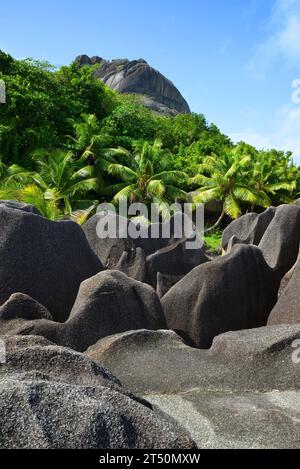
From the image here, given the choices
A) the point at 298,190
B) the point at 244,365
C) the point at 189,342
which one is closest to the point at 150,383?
the point at 244,365

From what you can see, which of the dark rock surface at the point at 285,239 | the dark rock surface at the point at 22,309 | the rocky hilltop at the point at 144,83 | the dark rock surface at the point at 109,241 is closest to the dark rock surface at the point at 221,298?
the dark rock surface at the point at 285,239

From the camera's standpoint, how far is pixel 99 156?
26.7m

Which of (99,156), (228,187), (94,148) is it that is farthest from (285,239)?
(228,187)

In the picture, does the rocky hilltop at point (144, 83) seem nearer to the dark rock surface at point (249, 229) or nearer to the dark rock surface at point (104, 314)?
the dark rock surface at point (249, 229)

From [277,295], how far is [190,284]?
1611 millimetres

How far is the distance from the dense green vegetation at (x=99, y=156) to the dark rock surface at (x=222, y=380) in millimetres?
14460

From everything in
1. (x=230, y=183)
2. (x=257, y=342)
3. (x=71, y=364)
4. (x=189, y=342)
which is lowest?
(x=189, y=342)

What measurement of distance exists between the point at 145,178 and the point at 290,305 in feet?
61.1

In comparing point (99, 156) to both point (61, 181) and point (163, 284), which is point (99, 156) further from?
point (163, 284)
